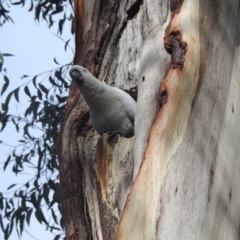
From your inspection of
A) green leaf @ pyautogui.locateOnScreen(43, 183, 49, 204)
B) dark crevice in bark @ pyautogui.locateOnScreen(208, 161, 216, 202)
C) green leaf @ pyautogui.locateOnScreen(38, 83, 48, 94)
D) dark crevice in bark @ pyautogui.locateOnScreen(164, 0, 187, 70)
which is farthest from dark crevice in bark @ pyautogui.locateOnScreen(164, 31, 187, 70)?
green leaf @ pyautogui.locateOnScreen(38, 83, 48, 94)

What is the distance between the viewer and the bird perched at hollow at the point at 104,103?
1.94 meters

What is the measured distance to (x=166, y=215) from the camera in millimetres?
1403

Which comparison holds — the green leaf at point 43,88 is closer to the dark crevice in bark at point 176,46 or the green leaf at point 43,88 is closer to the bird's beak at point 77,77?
the bird's beak at point 77,77

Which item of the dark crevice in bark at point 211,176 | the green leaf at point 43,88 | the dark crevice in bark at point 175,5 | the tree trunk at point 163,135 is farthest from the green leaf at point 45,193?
the dark crevice in bark at point 211,176

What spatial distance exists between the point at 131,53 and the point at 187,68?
0.45m

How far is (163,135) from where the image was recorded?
1512 millimetres

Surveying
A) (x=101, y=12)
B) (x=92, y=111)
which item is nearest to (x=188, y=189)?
(x=92, y=111)

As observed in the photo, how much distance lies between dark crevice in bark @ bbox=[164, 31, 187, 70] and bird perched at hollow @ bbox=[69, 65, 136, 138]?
33 centimetres

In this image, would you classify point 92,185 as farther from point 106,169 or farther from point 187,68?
point 187,68

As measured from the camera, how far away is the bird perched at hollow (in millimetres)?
1944

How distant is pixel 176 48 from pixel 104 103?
51 cm

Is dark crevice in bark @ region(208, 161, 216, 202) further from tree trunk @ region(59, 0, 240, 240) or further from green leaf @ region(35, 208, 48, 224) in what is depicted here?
green leaf @ region(35, 208, 48, 224)

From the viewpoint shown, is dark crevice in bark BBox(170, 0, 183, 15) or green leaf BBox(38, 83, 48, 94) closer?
dark crevice in bark BBox(170, 0, 183, 15)

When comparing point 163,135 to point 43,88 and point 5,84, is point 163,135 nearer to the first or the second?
point 5,84
